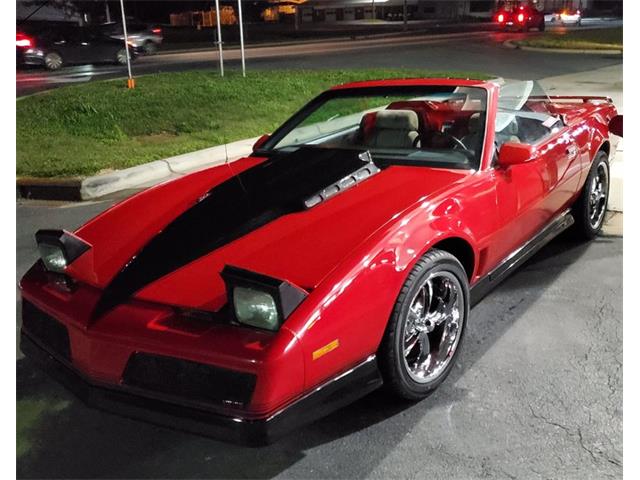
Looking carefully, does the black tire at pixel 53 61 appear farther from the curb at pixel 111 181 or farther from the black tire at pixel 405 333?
the black tire at pixel 405 333

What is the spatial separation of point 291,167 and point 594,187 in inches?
96.3

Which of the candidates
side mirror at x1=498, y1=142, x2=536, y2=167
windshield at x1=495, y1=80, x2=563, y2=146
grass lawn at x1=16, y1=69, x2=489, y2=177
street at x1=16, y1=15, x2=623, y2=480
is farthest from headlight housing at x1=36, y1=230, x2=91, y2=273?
grass lawn at x1=16, y1=69, x2=489, y2=177

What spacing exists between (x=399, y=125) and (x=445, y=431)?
1826 millimetres

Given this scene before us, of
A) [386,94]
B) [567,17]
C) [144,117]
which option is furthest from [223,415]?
[567,17]

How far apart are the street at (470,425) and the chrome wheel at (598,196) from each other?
77 cm

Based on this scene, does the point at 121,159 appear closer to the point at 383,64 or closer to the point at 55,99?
the point at 55,99

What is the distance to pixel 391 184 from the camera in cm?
314

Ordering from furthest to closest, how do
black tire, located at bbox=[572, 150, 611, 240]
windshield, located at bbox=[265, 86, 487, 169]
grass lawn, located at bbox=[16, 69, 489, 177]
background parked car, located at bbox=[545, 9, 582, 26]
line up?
1. background parked car, located at bbox=[545, 9, 582, 26]
2. grass lawn, located at bbox=[16, 69, 489, 177]
3. black tire, located at bbox=[572, 150, 611, 240]
4. windshield, located at bbox=[265, 86, 487, 169]

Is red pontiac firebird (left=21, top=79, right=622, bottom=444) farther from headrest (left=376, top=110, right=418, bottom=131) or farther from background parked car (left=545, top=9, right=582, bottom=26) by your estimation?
background parked car (left=545, top=9, right=582, bottom=26)

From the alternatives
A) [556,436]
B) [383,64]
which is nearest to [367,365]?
[556,436]

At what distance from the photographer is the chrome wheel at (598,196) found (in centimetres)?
460

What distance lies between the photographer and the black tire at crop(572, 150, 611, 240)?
4.43m

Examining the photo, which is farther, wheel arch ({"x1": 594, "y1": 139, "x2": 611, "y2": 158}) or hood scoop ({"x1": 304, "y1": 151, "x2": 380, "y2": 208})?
wheel arch ({"x1": 594, "y1": 139, "x2": 611, "y2": 158})

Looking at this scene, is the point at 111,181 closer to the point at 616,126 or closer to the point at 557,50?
the point at 616,126
